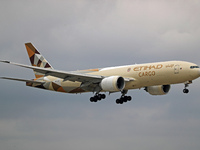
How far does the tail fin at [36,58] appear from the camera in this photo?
76812 mm

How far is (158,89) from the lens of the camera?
234 ft

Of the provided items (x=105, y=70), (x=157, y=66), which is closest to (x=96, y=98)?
(x=105, y=70)

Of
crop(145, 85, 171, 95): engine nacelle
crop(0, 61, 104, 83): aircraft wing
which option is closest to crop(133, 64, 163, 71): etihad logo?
crop(0, 61, 104, 83): aircraft wing

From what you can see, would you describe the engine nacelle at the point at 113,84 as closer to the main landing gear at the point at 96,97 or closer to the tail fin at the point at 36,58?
the main landing gear at the point at 96,97

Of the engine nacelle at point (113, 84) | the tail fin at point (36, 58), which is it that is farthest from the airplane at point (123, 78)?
the tail fin at point (36, 58)

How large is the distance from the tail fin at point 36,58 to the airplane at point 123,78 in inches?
142

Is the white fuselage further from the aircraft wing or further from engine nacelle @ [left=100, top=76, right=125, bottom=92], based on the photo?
engine nacelle @ [left=100, top=76, right=125, bottom=92]

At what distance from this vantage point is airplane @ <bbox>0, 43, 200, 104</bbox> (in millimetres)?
63375

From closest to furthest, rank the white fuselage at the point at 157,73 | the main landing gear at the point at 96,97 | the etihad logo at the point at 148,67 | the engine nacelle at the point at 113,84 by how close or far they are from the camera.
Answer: the white fuselage at the point at 157,73 < the engine nacelle at the point at 113,84 < the etihad logo at the point at 148,67 < the main landing gear at the point at 96,97

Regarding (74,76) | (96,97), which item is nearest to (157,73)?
(96,97)

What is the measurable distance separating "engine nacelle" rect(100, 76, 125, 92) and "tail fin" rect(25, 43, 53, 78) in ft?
48.9

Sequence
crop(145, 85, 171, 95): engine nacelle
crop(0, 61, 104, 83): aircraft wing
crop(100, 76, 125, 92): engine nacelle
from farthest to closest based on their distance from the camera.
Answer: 1. crop(145, 85, 171, 95): engine nacelle
2. crop(0, 61, 104, 83): aircraft wing
3. crop(100, 76, 125, 92): engine nacelle

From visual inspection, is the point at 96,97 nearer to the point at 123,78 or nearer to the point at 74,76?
the point at 74,76

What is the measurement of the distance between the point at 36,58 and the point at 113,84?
18822 millimetres
